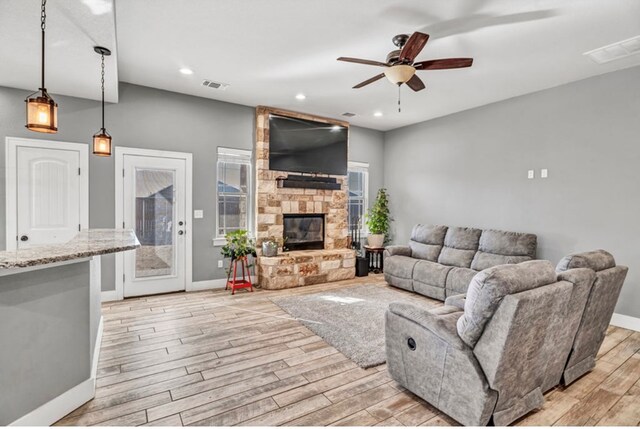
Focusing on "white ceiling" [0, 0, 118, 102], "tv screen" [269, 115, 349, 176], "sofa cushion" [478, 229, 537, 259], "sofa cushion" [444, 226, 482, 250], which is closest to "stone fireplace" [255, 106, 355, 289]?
"tv screen" [269, 115, 349, 176]

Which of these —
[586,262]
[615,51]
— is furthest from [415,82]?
[586,262]

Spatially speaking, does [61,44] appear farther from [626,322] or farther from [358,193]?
[626,322]

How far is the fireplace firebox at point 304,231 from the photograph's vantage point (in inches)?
241

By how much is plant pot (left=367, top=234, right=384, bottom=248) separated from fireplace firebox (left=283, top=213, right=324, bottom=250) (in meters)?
1.02

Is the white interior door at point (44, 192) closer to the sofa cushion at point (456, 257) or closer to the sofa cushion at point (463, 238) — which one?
the sofa cushion at point (456, 257)

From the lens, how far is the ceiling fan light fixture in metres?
3.05

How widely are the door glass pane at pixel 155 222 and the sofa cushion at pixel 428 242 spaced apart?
413 centimetres

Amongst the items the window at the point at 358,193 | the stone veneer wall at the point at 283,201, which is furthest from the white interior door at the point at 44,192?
the window at the point at 358,193

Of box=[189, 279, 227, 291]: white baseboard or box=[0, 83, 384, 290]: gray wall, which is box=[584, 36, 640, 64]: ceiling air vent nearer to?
box=[0, 83, 384, 290]: gray wall

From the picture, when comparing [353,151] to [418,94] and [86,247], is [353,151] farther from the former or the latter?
[86,247]

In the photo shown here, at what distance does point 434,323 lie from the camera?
2.13 meters

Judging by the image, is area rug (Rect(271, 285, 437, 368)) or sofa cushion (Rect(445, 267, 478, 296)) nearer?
area rug (Rect(271, 285, 437, 368))

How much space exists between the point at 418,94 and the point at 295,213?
2.94m

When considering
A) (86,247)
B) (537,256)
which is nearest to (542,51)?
(537,256)
